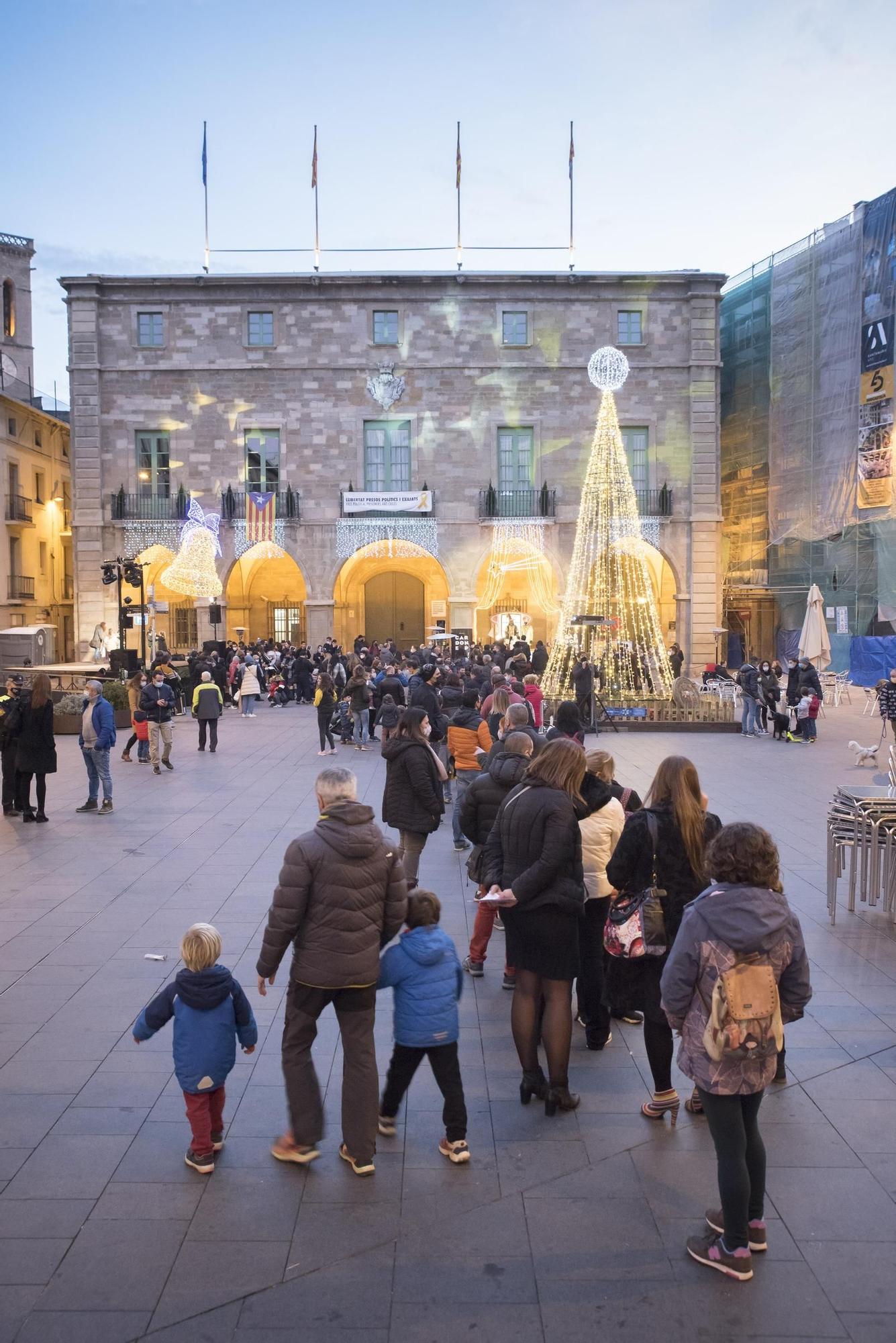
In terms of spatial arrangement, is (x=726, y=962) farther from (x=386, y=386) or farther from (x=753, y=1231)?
(x=386, y=386)

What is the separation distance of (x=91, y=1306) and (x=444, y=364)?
2996 centimetres

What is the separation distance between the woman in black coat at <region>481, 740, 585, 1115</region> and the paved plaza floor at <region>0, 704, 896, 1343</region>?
10.4 inches

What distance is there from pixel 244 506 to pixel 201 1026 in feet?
92.2

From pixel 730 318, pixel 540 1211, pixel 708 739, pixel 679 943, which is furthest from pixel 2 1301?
pixel 730 318

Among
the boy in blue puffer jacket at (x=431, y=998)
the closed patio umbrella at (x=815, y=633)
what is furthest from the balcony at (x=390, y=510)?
the boy in blue puffer jacket at (x=431, y=998)

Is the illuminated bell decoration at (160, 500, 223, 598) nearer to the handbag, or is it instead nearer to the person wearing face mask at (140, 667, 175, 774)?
the person wearing face mask at (140, 667, 175, 774)

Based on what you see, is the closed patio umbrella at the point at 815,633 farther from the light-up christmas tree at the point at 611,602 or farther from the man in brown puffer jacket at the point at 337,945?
the man in brown puffer jacket at the point at 337,945

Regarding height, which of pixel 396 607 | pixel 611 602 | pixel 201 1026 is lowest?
pixel 201 1026

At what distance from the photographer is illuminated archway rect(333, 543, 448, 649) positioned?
37.8 metres

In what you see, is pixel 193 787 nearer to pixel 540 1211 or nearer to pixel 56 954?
pixel 56 954

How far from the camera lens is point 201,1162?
4.14 meters

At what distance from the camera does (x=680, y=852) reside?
180 inches

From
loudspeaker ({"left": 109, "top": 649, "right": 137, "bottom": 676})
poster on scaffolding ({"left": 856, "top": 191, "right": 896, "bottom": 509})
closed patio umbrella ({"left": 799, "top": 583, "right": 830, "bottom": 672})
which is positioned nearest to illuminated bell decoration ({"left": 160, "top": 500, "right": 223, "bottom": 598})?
loudspeaker ({"left": 109, "top": 649, "right": 137, "bottom": 676})

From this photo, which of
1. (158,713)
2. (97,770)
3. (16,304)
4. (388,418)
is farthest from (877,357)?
(16,304)
